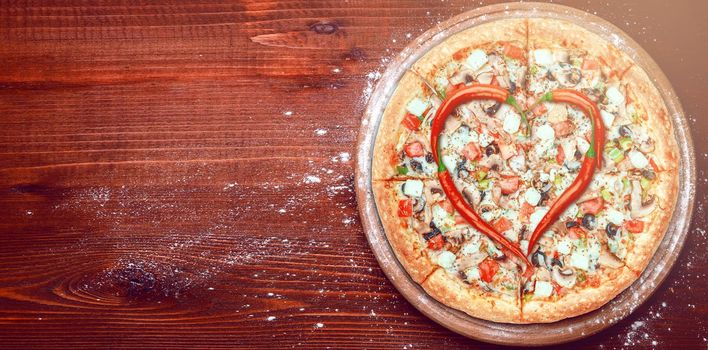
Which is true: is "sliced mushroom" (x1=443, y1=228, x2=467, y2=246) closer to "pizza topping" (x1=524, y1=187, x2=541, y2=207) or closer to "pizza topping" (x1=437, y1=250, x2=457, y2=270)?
"pizza topping" (x1=437, y1=250, x2=457, y2=270)

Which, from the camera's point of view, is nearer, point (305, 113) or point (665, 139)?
point (665, 139)

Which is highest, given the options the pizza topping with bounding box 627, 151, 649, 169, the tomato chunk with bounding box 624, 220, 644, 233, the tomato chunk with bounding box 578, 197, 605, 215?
the pizza topping with bounding box 627, 151, 649, 169

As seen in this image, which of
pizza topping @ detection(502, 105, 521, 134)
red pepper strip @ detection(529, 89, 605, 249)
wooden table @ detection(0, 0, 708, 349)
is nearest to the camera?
red pepper strip @ detection(529, 89, 605, 249)

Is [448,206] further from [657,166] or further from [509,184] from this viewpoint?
[657,166]

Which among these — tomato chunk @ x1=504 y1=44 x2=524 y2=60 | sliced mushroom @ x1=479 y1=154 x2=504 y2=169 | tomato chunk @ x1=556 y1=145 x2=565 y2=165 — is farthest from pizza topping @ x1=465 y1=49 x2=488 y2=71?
tomato chunk @ x1=556 y1=145 x2=565 y2=165

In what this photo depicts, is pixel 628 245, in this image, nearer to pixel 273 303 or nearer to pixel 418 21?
pixel 418 21

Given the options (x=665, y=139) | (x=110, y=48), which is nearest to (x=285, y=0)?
(x=110, y=48)
